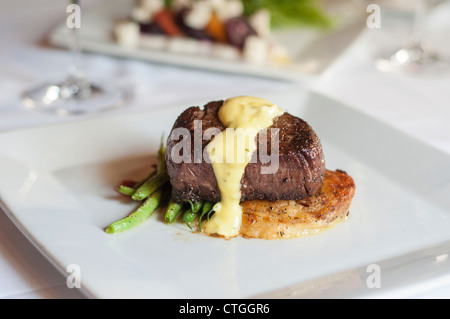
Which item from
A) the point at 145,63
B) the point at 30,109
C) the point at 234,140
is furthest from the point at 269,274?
the point at 145,63

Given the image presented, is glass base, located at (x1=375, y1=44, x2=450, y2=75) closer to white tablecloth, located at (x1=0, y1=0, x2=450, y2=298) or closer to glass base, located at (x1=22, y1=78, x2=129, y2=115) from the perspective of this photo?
white tablecloth, located at (x1=0, y1=0, x2=450, y2=298)

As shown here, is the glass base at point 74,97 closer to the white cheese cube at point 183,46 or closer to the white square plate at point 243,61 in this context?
the white square plate at point 243,61

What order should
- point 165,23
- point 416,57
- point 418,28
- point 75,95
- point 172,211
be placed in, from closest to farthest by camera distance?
point 172,211 < point 75,95 < point 165,23 < point 416,57 < point 418,28

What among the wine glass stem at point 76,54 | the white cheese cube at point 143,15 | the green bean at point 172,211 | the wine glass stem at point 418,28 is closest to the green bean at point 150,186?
the green bean at point 172,211

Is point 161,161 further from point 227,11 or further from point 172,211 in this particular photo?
point 227,11

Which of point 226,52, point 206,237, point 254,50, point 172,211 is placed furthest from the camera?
point 226,52

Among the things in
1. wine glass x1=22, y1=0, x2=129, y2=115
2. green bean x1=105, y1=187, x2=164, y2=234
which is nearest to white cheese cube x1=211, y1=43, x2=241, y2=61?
wine glass x1=22, y1=0, x2=129, y2=115

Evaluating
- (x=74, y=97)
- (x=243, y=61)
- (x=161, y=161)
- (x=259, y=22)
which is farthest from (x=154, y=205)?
(x=259, y=22)
